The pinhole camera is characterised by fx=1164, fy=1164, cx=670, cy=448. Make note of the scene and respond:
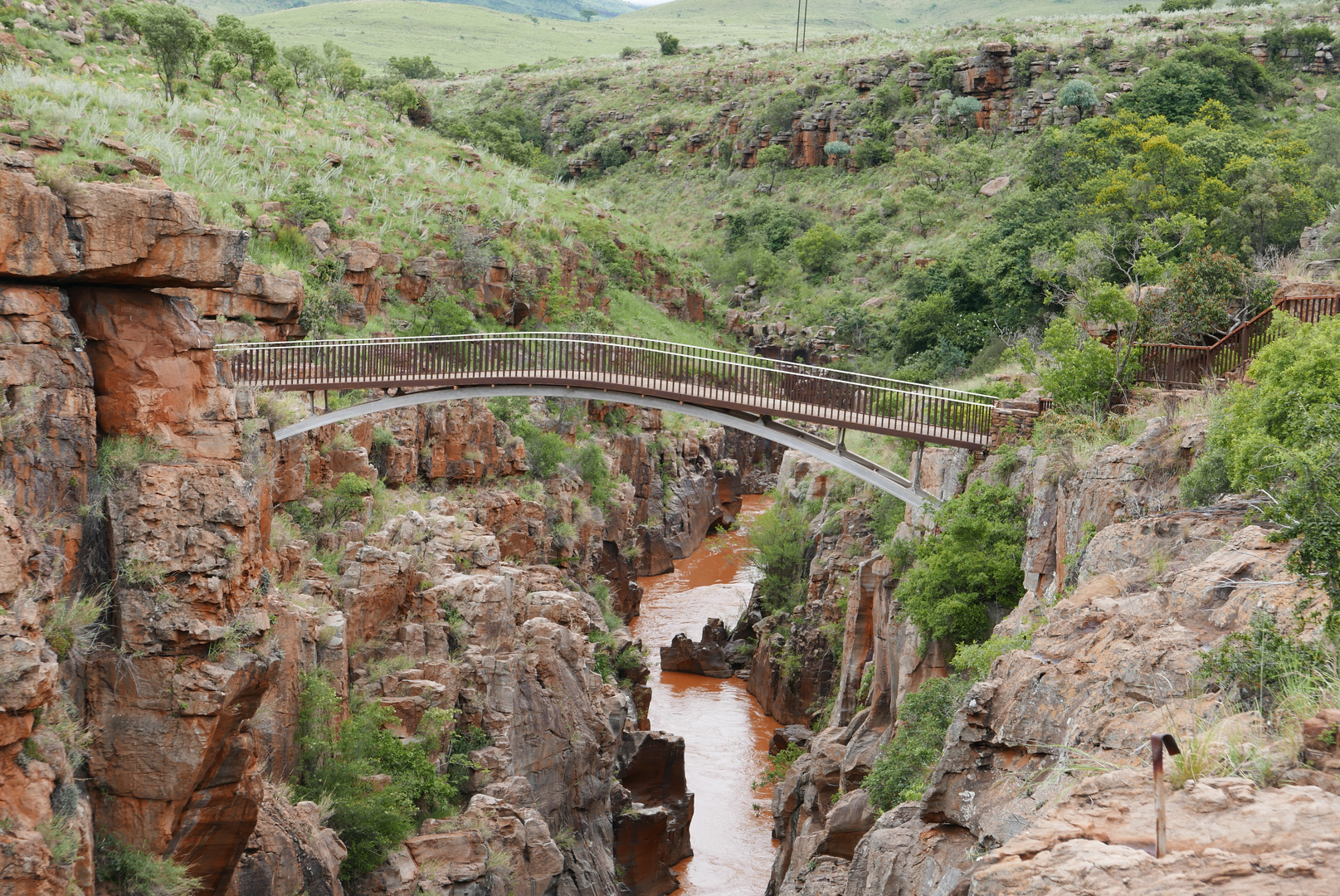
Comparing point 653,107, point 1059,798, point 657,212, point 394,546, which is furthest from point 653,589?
point 653,107

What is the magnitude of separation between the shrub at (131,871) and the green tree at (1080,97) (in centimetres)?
6411

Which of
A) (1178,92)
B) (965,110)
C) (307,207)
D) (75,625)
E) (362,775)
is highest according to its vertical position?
(1178,92)

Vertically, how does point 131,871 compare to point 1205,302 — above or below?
below

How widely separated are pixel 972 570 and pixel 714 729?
17953mm

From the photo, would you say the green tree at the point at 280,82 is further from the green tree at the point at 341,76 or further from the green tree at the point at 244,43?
the green tree at the point at 341,76

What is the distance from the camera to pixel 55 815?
38.2 ft

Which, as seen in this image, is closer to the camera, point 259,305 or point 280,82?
point 259,305

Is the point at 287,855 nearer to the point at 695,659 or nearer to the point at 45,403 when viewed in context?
the point at 45,403

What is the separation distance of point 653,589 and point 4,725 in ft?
145

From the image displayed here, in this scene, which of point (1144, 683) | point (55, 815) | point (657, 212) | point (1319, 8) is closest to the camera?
point (1144, 683)

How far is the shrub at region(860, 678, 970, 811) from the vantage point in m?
21.0

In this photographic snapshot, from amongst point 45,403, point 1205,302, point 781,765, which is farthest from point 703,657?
point 45,403

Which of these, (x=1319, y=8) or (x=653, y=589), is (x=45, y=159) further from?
(x=1319, y=8)

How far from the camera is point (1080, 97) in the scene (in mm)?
65625
